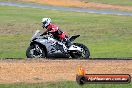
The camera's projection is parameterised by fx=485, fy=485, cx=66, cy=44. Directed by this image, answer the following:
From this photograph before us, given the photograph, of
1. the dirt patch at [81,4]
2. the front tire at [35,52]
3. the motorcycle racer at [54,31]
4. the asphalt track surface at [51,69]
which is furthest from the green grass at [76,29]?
the dirt patch at [81,4]

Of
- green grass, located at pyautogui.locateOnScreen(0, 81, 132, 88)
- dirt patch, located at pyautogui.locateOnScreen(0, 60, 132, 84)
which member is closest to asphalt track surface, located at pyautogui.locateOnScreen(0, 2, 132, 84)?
dirt patch, located at pyautogui.locateOnScreen(0, 60, 132, 84)

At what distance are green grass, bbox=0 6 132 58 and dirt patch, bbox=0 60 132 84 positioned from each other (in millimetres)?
7589

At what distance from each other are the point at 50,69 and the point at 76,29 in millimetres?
24408

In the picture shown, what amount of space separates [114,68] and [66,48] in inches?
157

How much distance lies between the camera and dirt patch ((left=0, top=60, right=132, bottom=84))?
52.9ft

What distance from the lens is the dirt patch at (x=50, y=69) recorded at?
635 inches

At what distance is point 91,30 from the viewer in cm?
4166

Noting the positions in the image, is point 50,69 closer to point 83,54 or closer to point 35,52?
point 35,52

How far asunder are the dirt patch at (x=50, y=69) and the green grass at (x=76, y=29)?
7.59m

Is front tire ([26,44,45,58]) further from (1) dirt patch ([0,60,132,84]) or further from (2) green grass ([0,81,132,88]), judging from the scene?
(2) green grass ([0,81,132,88])

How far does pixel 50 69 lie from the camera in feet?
58.0

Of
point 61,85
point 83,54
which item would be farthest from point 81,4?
point 61,85

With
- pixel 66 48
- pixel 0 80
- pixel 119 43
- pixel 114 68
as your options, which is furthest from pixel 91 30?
pixel 0 80

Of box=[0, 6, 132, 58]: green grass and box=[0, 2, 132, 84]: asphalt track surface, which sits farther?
box=[0, 6, 132, 58]: green grass
